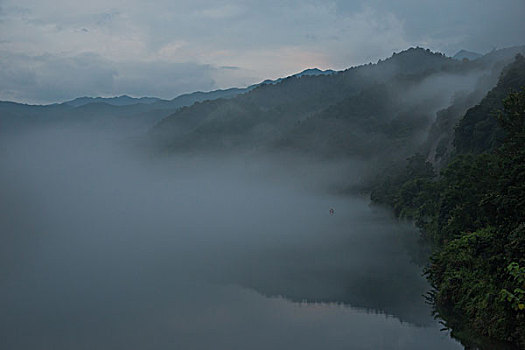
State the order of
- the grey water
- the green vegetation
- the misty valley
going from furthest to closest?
the grey water < the misty valley < the green vegetation

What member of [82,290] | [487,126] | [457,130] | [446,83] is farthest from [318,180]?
[82,290]

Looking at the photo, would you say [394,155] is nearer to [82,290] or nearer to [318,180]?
[318,180]

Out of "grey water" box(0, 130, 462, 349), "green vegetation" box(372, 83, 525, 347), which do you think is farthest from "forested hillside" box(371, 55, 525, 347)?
"grey water" box(0, 130, 462, 349)

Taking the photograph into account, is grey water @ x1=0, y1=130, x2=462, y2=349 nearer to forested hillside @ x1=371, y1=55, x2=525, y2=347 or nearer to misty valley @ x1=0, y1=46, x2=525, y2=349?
misty valley @ x1=0, y1=46, x2=525, y2=349

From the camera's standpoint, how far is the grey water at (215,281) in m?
28.3

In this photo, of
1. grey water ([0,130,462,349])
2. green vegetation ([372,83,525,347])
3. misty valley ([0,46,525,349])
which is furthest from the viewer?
grey water ([0,130,462,349])

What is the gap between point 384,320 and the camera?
2998 centimetres

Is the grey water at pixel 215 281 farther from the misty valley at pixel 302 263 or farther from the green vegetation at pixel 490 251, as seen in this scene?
the green vegetation at pixel 490 251

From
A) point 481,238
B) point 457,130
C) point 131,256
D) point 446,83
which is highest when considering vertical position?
point 446,83

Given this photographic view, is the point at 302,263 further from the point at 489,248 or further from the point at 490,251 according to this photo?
the point at 490,251

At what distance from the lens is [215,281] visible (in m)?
40.8

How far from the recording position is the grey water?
28.3m

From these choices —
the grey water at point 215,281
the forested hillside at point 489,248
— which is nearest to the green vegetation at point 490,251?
the forested hillside at point 489,248

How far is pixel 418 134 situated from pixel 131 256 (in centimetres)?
8444
